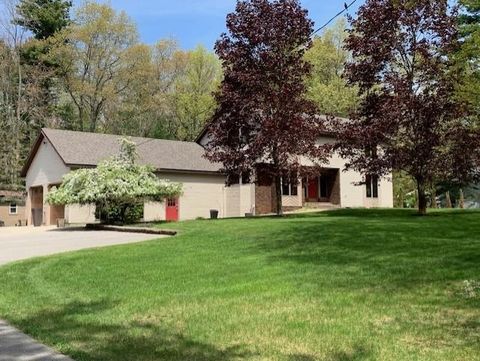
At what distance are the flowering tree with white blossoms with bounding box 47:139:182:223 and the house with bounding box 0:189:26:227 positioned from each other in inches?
693

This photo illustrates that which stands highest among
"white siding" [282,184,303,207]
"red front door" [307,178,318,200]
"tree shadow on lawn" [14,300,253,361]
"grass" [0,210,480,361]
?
"red front door" [307,178,318,200]

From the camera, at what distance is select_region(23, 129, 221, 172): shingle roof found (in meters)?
34.4

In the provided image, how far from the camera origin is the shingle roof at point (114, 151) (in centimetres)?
3441

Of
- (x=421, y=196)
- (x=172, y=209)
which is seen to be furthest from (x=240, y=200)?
(x=421, y=196)

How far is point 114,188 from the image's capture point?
2691 cm

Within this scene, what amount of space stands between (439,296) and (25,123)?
50354 mm

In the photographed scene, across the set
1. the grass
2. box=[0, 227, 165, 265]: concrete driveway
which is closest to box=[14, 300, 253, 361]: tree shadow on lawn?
the grass

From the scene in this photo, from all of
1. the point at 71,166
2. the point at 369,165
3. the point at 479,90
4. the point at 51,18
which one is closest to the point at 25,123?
the point at 51,18

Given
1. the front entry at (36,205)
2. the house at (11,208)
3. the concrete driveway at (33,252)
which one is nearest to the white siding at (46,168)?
the front entry at (36,205)

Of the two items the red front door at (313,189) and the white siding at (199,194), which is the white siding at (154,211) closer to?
the white siding at (199,194)

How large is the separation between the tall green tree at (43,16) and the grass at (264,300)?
1744 inches

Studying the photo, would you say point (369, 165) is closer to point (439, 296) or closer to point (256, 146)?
point (256, 146)

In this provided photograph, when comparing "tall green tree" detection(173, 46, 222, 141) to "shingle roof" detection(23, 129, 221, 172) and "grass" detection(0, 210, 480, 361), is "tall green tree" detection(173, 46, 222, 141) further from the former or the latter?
"grass" detection(0, 210, 480, 361)

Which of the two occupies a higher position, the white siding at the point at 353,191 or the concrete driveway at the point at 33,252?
the white siding at the point at 353,191
